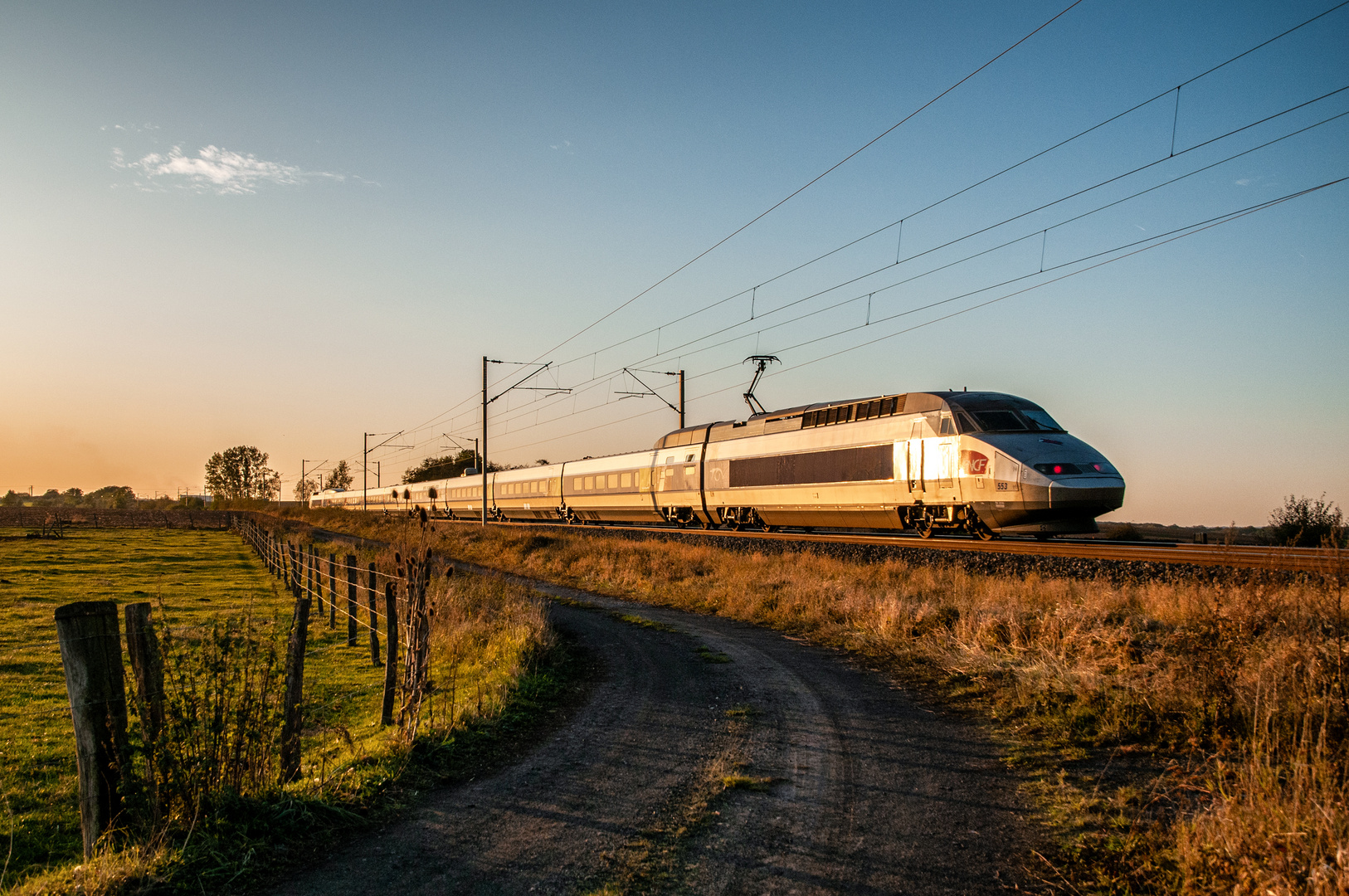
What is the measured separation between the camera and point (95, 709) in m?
4.87

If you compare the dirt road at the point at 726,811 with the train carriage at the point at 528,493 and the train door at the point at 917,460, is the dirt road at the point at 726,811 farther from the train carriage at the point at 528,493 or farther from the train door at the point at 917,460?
the train carriage at the point at 528,493

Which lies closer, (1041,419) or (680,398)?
(1041,419)

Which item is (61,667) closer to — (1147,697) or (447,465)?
(1147,697)

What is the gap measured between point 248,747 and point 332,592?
14376mm

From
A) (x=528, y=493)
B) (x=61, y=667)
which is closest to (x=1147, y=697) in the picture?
(x=61, y=667)

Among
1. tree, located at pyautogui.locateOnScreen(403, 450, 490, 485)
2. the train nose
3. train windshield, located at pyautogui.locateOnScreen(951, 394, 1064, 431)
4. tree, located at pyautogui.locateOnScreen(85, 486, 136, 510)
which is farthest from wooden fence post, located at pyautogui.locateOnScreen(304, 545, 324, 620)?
tree, located at pyautogui.locateOnScreen(85, 486, 136, 510)

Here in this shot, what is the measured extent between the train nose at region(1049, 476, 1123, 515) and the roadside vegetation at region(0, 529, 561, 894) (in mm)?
12068

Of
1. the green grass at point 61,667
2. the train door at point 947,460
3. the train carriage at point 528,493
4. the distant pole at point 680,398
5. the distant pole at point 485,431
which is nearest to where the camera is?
the green grass at point 61,667

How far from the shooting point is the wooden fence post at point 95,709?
15.8ft

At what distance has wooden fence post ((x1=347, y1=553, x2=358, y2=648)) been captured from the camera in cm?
1580

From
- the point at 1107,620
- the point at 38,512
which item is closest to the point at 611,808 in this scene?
the point at 1107,620

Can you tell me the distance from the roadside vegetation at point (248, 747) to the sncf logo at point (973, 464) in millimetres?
11371

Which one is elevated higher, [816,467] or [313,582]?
[816,467]

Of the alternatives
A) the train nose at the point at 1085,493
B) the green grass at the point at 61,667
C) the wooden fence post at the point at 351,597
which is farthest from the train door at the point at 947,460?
the wooden fence post at the point at 351,597
